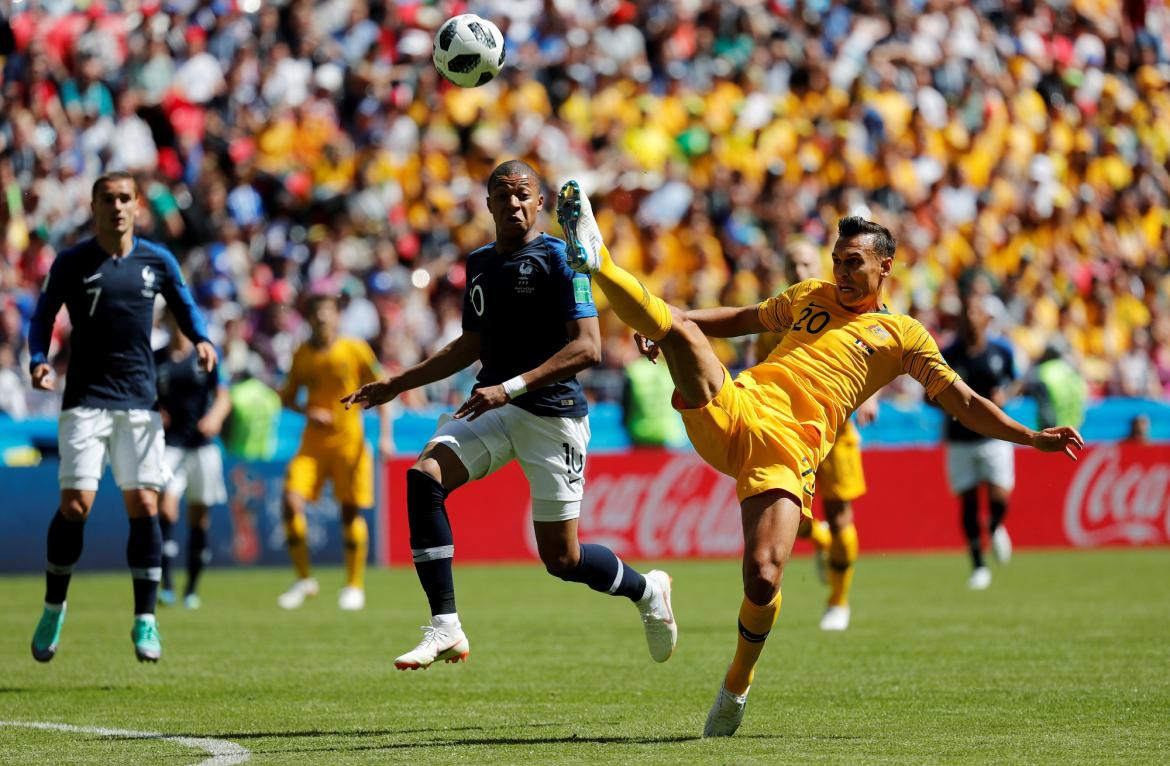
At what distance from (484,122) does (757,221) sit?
400 centimetres

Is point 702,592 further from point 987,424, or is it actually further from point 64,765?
point 64,765

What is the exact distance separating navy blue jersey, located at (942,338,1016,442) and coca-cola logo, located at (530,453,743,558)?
12.8 feet

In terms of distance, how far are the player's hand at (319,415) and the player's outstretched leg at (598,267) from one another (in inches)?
332

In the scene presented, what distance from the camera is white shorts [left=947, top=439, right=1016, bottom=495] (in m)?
17.4

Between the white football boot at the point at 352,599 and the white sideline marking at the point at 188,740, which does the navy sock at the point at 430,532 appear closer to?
the white sideline marking at the point at 188,740

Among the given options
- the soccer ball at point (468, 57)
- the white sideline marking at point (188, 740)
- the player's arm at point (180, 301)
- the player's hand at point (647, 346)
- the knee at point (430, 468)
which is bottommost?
the white sideline marking at point (188, 740)

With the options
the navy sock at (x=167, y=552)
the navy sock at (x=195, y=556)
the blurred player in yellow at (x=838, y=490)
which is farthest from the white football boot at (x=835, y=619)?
the navy sock at (x=167, y=552)

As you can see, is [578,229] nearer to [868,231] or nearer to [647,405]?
[868,231]

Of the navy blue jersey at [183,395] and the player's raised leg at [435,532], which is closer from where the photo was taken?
the player's raised leg at [435,532]

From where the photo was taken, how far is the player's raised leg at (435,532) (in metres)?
7.86

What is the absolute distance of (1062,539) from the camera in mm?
21781

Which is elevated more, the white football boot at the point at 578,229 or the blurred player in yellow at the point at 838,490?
→ the white football boot at the point at 578,229

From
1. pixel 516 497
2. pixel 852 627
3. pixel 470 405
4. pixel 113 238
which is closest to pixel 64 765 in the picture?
pixel 470 405

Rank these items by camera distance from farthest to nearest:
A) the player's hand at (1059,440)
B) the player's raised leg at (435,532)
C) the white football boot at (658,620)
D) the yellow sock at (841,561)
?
the yellow sock at (841,561) → the white football boot at (658,620) → the player's raised leg at (435,532) → the player's hand at (1059,440)
